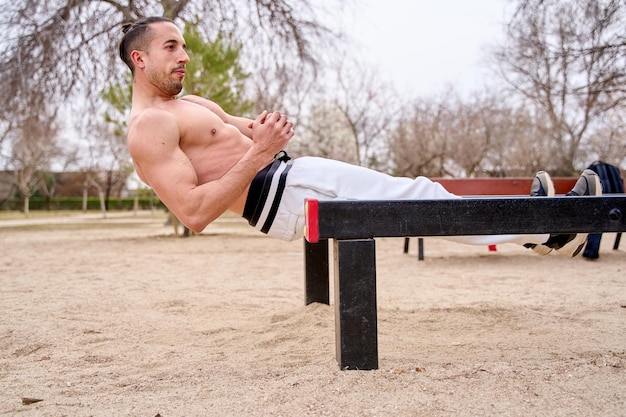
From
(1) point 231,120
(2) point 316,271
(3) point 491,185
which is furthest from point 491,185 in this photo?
(1) point 231,120

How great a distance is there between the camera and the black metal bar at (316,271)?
9.61 feet

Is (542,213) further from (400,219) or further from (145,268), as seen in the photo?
(145,268)

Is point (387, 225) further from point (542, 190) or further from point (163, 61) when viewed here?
point (163, 61)

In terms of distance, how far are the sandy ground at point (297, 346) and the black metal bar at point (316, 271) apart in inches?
3.6

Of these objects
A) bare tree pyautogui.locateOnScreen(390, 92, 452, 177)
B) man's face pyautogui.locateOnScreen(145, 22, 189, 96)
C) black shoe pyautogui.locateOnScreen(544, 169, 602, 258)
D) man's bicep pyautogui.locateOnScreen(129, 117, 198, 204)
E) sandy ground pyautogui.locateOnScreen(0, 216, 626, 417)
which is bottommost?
sandy ground pyautogui.locateOnScreen(0, 216, 626, 417)

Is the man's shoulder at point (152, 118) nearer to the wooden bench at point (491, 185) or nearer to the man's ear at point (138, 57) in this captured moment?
the man's ear at point (138, 57)

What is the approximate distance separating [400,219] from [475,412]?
2.18 ft

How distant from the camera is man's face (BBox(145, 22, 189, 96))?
2.33 m

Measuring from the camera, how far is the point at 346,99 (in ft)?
55.0

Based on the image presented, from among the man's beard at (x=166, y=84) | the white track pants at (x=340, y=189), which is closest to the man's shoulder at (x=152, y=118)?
the man's beard at (x=166, y=84)

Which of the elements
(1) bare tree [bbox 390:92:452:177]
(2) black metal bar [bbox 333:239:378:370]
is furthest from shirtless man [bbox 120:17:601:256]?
(1) bare tree [bbox 390:92:452:177]

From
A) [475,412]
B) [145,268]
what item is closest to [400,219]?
[475,412]

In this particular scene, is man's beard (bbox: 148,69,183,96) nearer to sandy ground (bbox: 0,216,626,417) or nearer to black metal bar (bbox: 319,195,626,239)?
black metal bar (bbox: 319,195,626,239)

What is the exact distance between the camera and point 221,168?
2271 millimetres
